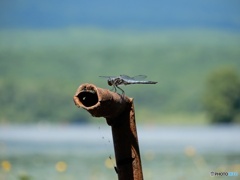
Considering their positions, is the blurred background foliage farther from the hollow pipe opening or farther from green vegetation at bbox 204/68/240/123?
the hollow pipe opening

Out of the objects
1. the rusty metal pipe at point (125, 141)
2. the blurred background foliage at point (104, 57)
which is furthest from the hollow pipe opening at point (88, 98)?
the blurred background foliage at point (104, 57)

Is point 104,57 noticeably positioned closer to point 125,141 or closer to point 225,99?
point 225,99

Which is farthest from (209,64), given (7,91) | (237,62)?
(7,91)

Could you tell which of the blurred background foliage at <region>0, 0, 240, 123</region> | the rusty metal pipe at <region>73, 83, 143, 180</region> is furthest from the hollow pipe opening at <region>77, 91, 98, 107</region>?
the blurred background foliage at <region>0, 0, 240, 123</region>

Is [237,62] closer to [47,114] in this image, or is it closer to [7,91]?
[47,114]

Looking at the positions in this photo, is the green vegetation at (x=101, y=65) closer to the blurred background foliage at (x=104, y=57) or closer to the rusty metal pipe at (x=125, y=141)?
the blurred background foliage at (x=104, y=57)

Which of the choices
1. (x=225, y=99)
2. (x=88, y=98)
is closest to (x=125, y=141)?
(x=88, y=98)
